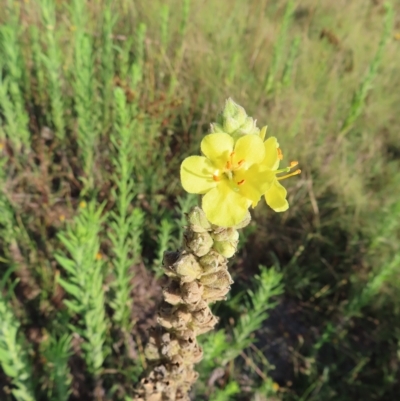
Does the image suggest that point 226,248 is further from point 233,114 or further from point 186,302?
point 233,114

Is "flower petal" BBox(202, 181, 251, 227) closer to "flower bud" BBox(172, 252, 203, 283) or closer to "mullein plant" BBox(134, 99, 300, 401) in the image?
"mullein plant" BBox(134, 99, 300, 401)

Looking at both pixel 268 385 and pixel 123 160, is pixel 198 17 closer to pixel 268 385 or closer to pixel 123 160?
pixel 123 160

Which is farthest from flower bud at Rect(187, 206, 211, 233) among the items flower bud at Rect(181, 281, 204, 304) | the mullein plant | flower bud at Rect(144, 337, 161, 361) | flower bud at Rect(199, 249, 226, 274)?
flower bud at Rect(144, 337, 161, 361)

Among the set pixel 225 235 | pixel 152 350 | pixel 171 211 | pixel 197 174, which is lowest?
pixel 171 211

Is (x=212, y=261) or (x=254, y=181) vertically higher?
(x=254, y=181)

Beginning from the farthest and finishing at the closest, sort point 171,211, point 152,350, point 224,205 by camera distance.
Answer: point 171,211
point 152,350
point 224,205

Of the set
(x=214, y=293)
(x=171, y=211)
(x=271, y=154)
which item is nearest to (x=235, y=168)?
(x=271, y=154)
